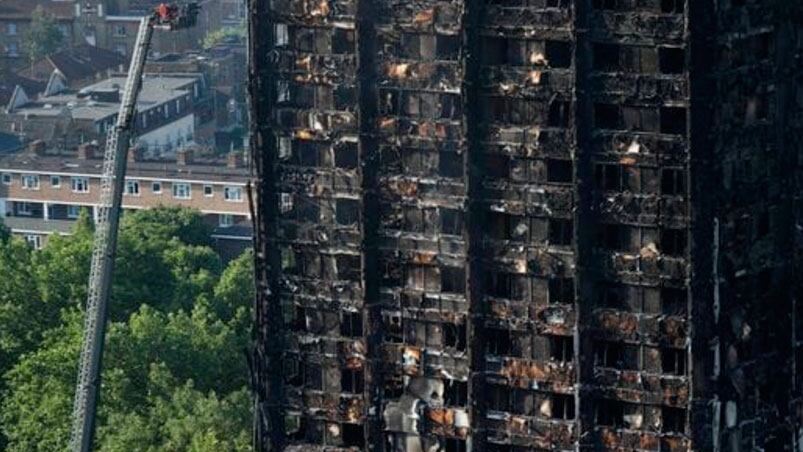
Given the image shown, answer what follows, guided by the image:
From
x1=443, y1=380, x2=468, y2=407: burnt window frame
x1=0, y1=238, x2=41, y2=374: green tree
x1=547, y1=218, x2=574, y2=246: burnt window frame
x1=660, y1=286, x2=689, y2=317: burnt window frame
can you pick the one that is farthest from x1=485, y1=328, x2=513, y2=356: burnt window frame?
x1=0, y1=238, x2=41, y2=374: green tree

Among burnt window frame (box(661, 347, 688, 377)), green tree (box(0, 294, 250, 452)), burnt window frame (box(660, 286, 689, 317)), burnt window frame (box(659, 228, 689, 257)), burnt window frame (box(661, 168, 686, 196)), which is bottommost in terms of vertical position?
green tree (box(0, 294, 250, 452))

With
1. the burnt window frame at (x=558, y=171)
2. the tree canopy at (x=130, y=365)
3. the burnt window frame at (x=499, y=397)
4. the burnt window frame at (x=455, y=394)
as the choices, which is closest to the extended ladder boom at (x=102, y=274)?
the tree canopy at (x=130, y=365)

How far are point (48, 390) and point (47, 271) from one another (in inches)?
904

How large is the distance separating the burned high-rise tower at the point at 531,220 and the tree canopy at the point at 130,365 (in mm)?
40836

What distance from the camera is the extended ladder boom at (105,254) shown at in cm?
13850

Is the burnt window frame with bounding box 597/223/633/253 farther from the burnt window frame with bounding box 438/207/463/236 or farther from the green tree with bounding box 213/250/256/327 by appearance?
the green tree with bounding box 213/250/256/327

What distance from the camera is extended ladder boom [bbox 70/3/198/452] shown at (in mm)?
138500

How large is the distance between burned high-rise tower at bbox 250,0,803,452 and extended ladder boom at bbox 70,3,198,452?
2141cm

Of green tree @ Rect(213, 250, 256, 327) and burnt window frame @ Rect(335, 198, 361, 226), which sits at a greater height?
burnt window frame @ Rect(335, 198, 361, 226)

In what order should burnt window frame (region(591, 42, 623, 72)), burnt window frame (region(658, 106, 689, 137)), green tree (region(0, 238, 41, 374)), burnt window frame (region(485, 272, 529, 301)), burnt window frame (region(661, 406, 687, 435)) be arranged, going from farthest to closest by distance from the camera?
green tree (region(0, 238, 41, 374)), burnt window frame (region(485, 272, 529, 301)), burnt window frame (region(661, 406, 687, 435)), burnt window frame (region(591, 42, 623, 72)), burnt window frame (region(658, 106, 689, 137))

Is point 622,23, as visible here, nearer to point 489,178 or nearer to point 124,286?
point 489,178

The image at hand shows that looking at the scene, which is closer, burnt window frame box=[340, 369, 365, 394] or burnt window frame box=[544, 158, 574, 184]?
burnt window frame box=[544, 158, 574, 184]

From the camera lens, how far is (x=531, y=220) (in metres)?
114

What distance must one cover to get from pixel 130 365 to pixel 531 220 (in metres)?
65.6
